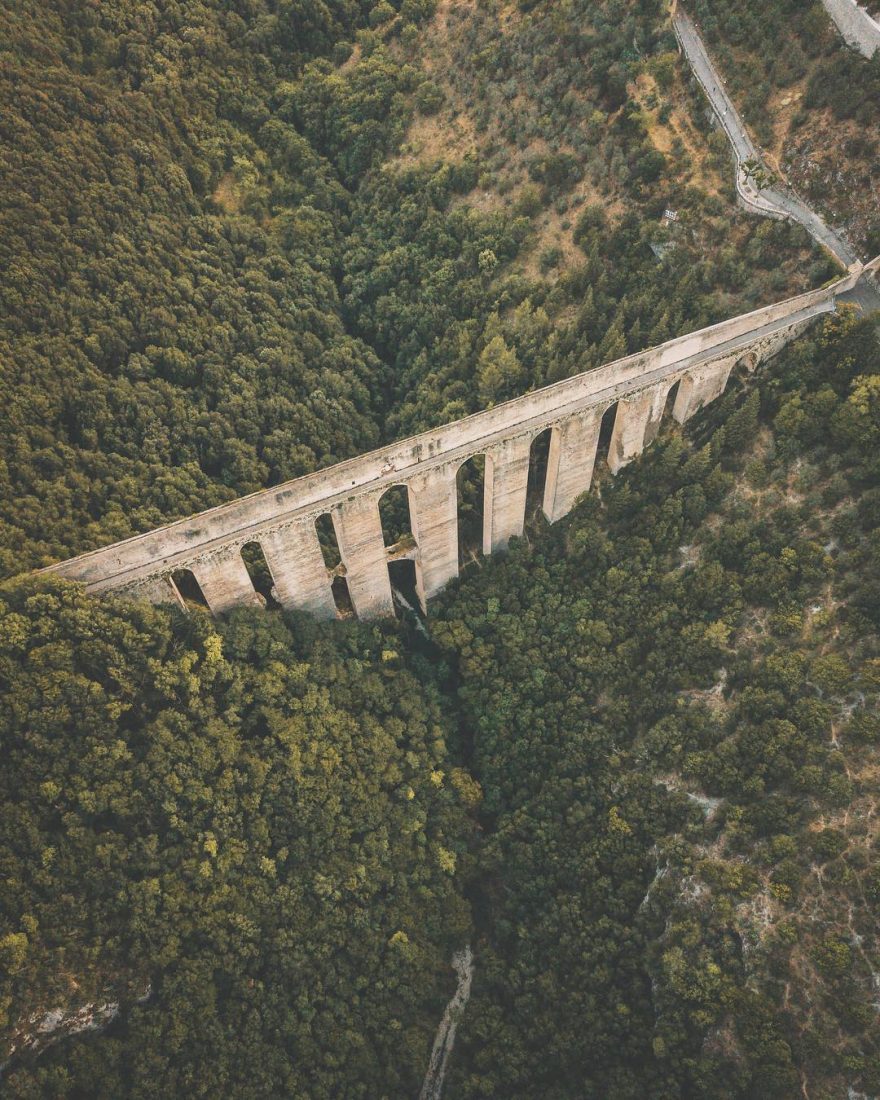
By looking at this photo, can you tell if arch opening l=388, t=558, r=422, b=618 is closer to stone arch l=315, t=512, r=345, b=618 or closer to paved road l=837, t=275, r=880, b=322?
stone arch l=315, t=512, r=345, b=618

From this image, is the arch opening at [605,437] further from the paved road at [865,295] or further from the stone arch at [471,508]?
the paved road at [865,295]

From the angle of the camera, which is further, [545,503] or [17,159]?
[545,503]

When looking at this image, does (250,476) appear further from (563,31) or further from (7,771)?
(563,31)

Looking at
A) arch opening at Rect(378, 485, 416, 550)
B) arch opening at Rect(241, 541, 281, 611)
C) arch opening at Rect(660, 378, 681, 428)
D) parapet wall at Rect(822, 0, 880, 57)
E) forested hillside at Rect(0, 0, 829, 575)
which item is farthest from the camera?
arch opening at Rect(378, 485, 416, 550)

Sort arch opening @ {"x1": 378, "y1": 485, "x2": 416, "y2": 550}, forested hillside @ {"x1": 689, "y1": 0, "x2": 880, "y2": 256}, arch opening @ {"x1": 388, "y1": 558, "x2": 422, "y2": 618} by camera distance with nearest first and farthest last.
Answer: forested hillside @ {"x1": 689, "y1": 0, "x2": 880, "y2": 256}
arch opening @ {"x1": 378, "y1": 485, "x2": 416, "y2": 550}
arch opening @ {"x1": 388, "y1": 558, "x2": 422, "y2": 618}

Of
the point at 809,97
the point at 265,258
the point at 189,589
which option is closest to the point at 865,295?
the point at 809,97

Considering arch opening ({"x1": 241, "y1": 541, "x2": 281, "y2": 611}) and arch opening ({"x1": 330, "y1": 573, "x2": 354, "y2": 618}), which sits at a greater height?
arch opening ({"x1": 241, "y1": 541, "x2": 281, "y2": 611})

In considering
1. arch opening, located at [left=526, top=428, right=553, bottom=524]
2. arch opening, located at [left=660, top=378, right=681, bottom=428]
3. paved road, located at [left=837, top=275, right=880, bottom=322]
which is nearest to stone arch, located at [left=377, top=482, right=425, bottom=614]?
arch opening, located at [left=526, top=428, right=553, bottom=524]

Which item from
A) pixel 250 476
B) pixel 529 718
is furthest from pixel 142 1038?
pixel 250 476
